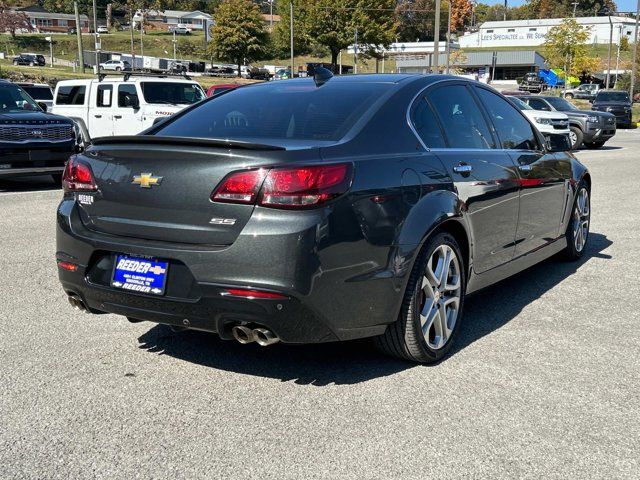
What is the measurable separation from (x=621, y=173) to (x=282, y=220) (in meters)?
13.9

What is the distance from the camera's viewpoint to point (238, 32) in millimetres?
86062

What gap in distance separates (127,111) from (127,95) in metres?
0.38

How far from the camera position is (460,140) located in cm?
482

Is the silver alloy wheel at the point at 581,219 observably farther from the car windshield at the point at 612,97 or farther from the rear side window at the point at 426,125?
the car windshield at the point at 612,97

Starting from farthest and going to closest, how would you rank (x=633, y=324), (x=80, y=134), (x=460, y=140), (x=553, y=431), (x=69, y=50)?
(x=69, y=50), (x=80, y=134), (x=633, y=324), (x=460, y=140), (x=553, y=431)

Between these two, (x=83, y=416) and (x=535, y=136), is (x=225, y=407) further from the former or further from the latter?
(x=535, y=136)

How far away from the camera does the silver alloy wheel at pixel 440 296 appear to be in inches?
166

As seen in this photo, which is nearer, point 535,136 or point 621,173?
point 535,136

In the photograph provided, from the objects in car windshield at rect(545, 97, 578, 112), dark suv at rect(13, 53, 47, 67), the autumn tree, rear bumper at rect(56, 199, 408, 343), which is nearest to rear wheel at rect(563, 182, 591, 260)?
rear bumper at rect(56, 199, 408, 343)

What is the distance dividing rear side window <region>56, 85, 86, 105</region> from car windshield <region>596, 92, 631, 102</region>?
29.2 metres

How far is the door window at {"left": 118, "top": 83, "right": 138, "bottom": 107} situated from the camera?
55.6 feet

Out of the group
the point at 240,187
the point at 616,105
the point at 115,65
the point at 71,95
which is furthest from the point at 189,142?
the point at 115,65

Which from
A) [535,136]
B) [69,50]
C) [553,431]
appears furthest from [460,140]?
[69,50]

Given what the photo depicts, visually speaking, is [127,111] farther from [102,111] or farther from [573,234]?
[573,234]
